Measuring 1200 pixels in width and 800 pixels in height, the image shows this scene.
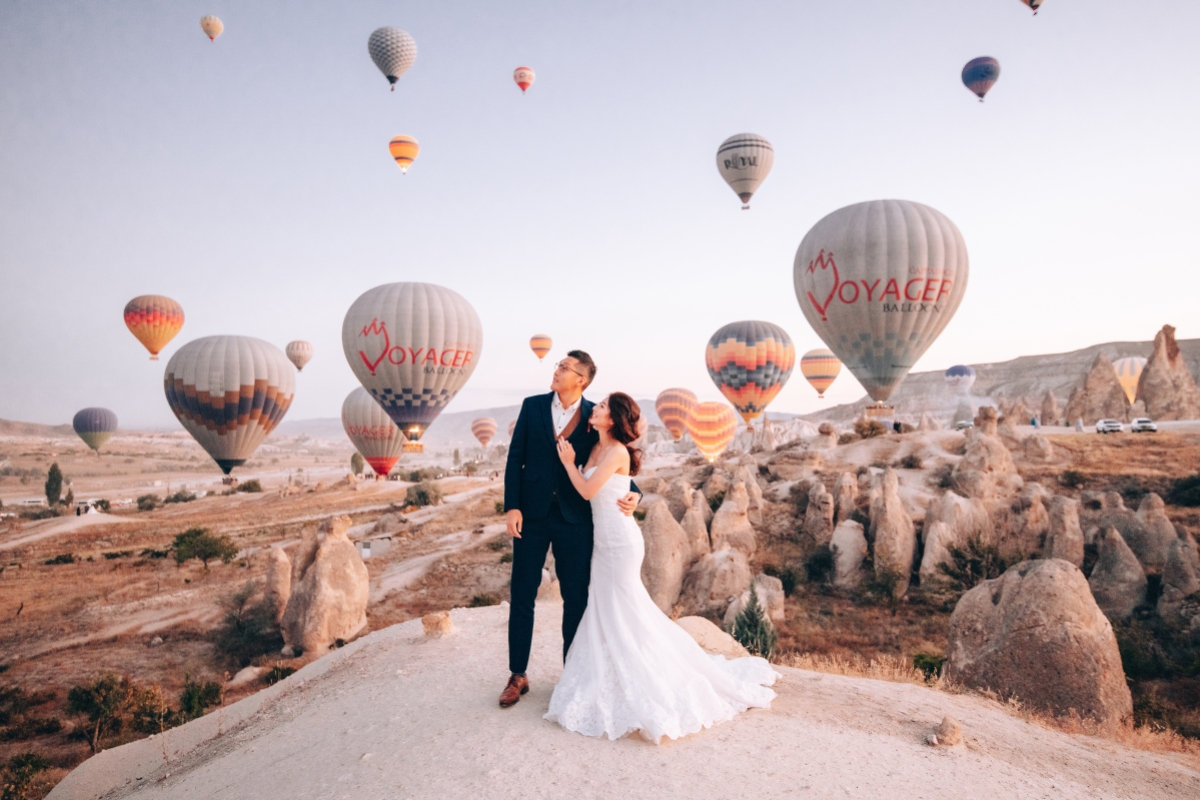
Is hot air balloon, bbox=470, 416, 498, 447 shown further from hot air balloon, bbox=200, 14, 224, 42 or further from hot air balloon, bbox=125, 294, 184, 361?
hot air balloon, bbox=200, 14, 224, 42

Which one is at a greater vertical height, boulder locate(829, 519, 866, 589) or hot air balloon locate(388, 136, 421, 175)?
hot air balloon locate(388, 136, 421, 175)

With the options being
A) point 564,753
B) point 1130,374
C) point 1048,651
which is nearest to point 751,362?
point 1130,374

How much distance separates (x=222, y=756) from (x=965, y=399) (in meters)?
101

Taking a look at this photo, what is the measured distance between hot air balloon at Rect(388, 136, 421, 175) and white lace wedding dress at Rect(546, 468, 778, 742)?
4263cm

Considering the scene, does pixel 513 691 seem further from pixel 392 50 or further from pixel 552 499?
pixel 392 50

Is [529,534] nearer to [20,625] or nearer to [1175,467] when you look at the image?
[20,625]

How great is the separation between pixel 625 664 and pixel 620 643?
6.5 inches

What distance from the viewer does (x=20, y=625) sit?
77.3 feet

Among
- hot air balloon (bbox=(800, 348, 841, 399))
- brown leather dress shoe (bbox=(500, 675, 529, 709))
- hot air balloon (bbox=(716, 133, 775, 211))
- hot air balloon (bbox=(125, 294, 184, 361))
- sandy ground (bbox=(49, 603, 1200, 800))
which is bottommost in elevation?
sandy ground (bbox=(49, 603, 1200, 800))

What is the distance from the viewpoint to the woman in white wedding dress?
5016 millimetres

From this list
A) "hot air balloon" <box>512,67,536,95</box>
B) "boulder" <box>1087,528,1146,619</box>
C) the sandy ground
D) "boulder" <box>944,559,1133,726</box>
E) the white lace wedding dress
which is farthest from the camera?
"hot air balloon" <box>512,67,536,95</box>

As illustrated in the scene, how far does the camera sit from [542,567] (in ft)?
17.5

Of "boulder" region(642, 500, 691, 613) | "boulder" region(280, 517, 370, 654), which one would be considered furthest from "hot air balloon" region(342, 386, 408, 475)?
"boulder" region(642, 500, 691, 613)

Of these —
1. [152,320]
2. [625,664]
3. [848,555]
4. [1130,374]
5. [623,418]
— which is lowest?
[848,555]
